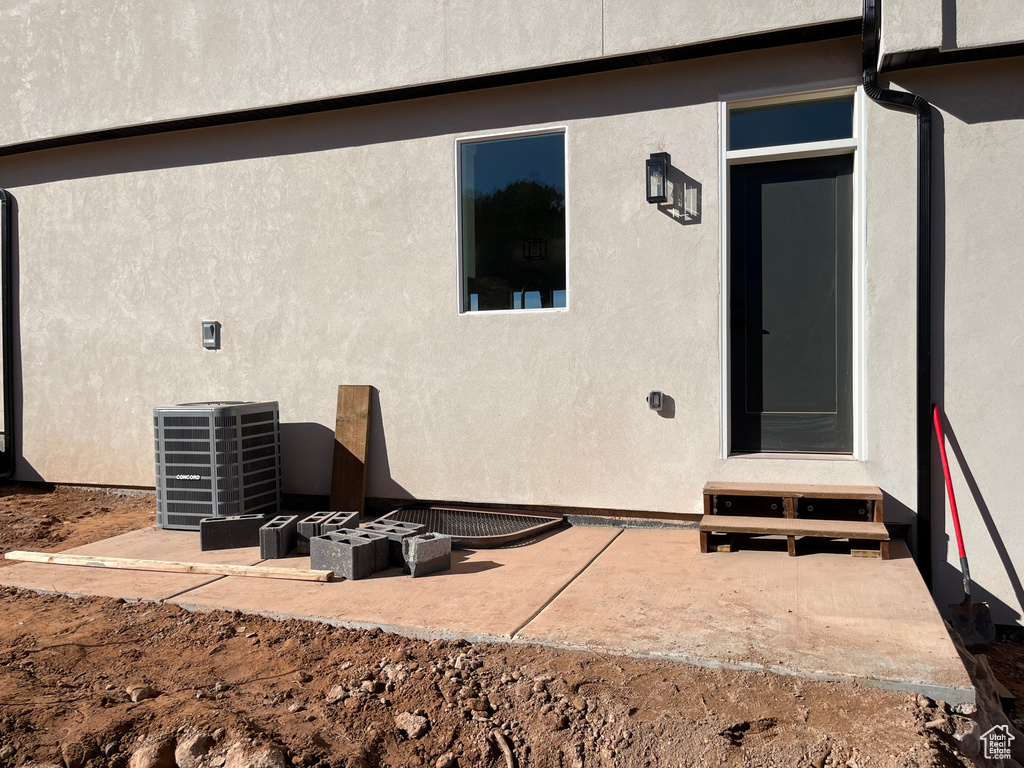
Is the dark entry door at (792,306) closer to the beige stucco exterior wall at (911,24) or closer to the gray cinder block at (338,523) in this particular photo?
the beige stucco exterior wall at (911,24)

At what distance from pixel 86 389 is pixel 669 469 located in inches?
236

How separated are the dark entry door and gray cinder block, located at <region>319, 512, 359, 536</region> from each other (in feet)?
9.48

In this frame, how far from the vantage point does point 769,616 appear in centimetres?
387

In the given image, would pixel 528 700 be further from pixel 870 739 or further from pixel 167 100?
pixel 167 100

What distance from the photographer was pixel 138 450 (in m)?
7.68

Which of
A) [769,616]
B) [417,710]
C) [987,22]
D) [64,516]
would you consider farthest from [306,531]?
[987,22]

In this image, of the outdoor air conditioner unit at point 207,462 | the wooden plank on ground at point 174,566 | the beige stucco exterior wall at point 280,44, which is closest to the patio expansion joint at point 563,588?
the wooden plank on ground at point 174,566

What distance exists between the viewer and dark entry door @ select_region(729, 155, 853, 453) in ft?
18.2

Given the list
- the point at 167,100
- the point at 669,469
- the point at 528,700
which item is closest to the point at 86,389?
the point at 167,100

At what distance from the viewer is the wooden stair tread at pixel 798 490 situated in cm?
495

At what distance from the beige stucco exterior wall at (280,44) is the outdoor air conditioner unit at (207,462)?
111 inches

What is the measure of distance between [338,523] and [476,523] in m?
1.13

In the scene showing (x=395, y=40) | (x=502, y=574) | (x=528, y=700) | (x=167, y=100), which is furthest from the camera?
(x=167, y=100)

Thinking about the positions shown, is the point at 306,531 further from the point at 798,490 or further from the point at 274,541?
the point at 798,490
